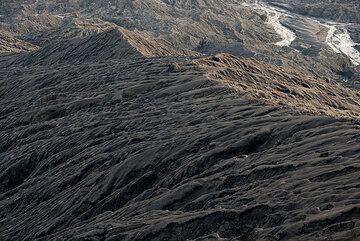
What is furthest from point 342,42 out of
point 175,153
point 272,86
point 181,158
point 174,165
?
point 174,165

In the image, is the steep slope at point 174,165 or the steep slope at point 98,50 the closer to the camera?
the steep slope at point 174,165

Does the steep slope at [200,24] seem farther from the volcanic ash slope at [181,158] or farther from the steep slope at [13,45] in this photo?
the volcanic ash slope at [181,158]

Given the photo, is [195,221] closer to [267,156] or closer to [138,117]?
[267,156]

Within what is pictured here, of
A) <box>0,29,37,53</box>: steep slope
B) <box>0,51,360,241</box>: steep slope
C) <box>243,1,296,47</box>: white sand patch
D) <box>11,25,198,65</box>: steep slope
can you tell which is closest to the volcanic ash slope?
<box>0,51,360,241</box>: steep slope

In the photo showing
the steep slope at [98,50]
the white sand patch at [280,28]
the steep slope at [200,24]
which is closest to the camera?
the steep slope at [98,50]

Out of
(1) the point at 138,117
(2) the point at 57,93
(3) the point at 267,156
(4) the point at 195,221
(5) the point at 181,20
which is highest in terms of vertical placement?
(3) the point at 267,156

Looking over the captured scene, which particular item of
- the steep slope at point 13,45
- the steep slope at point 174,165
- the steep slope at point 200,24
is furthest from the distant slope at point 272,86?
the steep slope at point 200,24

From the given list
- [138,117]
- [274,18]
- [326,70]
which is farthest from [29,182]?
[274,18]
